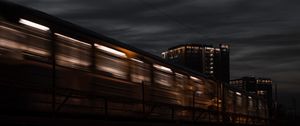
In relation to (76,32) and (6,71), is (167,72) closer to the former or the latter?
(76,32)

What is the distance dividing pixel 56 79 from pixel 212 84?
13814 mm

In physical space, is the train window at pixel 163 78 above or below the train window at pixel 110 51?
below

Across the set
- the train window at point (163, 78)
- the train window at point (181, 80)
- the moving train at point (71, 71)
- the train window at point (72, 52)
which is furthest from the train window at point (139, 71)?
the train window at point (181, 80)

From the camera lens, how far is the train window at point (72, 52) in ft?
42.4

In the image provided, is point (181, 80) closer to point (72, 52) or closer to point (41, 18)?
point (72, 52)

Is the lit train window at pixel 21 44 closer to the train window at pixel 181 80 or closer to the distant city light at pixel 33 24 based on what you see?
the distant city light at pixel 33 24

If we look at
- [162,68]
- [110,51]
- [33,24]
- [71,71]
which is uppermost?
[33,24]

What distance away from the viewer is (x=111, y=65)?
50.0 ft

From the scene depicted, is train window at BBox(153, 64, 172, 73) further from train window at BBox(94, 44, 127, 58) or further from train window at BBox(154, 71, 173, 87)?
train window at BBox(94, 44, 127, 58)

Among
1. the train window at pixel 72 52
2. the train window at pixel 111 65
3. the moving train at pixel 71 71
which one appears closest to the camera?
the moving train at pixel 71 71

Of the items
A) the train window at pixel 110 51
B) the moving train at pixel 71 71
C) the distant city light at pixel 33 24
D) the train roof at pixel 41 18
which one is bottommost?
the moving train at pixel 71 71

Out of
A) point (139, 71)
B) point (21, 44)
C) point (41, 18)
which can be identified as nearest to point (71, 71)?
point (41, 18)

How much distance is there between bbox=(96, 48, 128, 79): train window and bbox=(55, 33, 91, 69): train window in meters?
0.53

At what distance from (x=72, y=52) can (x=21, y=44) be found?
2022 mm
